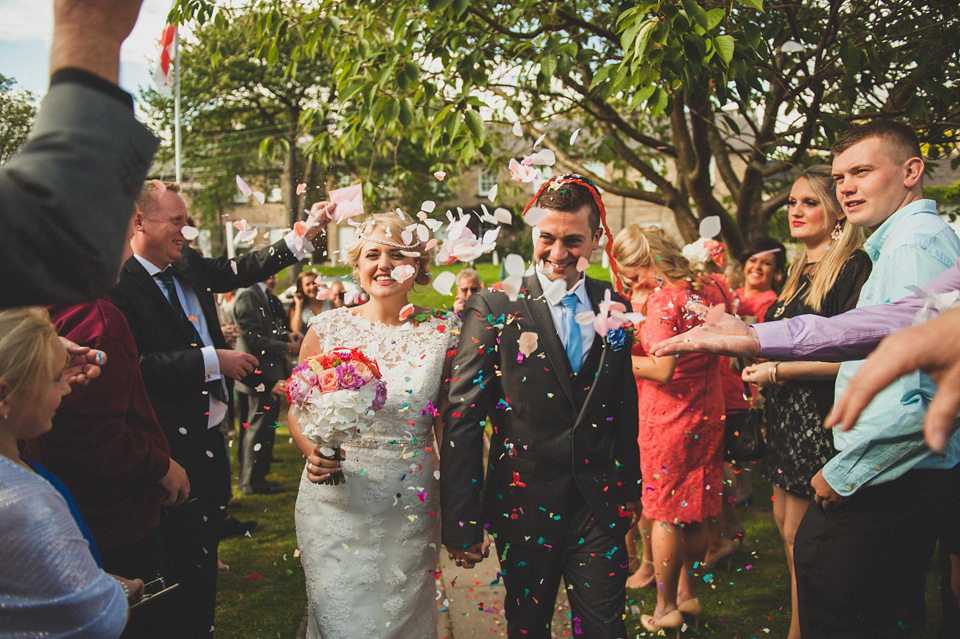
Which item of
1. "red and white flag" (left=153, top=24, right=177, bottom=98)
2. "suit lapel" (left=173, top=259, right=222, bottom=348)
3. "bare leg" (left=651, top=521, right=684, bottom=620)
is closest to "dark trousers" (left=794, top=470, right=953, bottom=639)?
"bare leg" (left=651, top=521, right=684, bottom=620)

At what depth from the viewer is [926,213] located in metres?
2.50

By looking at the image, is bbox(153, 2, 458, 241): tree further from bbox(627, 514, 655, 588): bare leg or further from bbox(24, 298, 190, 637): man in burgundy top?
bbox(24, 298, 190, 637): man in burgundy top

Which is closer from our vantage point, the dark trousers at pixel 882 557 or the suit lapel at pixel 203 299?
the dark trousers at pixel 882 557

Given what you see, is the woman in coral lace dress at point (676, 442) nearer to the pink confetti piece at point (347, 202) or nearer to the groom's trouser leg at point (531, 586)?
the groom's trouser leg at point (531, 586)

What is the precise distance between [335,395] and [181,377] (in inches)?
36.9

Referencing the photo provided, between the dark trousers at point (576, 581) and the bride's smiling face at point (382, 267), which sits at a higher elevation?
the bride's smiling face at point (382, 267)

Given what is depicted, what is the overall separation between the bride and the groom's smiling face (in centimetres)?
65

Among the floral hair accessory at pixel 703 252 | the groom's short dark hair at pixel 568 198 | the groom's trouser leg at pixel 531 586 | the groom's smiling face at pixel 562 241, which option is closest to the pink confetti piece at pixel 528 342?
the groom's smiling face at pixel 562 241

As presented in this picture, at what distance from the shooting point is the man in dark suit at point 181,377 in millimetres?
3168

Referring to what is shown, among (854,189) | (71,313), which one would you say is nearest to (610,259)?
(854,189)

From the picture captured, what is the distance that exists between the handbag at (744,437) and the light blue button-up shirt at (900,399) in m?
1.89

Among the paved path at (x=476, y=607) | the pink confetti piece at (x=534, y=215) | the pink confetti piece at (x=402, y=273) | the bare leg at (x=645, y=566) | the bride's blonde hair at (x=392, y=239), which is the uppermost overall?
the pink confetti piece at (x=534, y=215)

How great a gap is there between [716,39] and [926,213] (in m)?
1.28

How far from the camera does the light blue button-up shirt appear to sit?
2.30 meters
